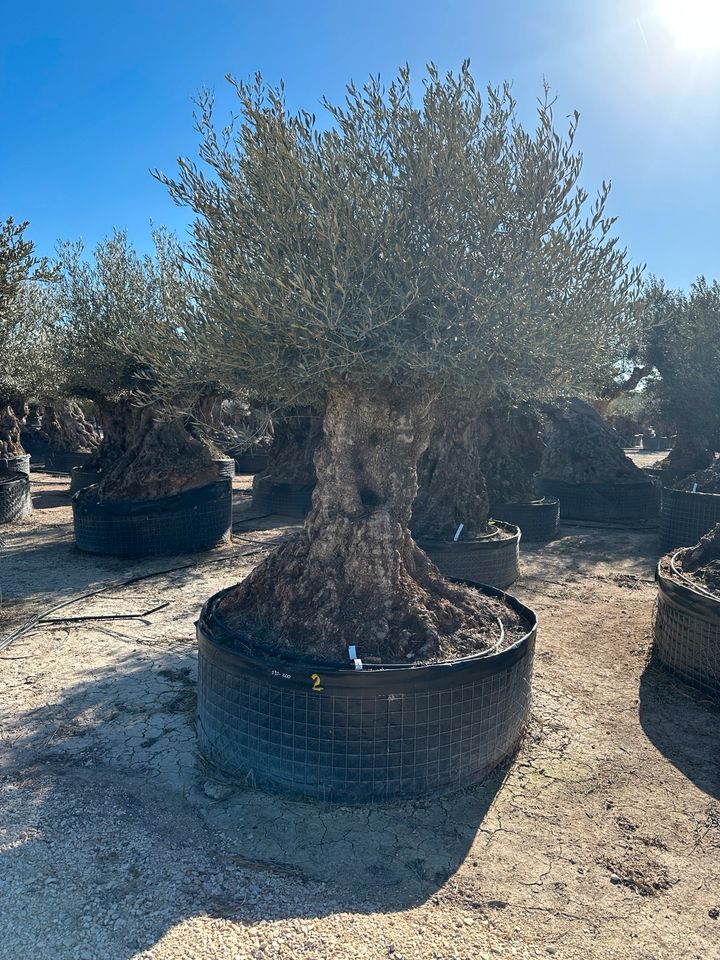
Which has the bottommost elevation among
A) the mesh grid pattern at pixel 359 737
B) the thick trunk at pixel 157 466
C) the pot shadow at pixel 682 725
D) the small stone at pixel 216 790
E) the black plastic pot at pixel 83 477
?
the small stone at pixel 216 790

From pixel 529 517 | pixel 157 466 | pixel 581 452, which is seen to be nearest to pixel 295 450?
pixel 157 466

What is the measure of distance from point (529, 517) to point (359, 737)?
910 cm

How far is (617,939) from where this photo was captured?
121 inches

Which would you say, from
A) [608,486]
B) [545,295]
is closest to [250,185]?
[545,295]

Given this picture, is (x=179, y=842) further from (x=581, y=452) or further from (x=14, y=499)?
(x=581, y=452)

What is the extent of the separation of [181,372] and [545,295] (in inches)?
133

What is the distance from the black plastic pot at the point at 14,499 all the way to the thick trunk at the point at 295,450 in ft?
17.2

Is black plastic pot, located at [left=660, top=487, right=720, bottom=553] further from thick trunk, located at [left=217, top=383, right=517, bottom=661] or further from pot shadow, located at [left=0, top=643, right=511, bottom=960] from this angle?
pot shadow, located at [left=0, top=643, right=511, bottom=960]

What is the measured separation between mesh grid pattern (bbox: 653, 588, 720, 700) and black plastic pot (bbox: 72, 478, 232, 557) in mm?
7729

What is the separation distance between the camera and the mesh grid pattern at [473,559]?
8992mm

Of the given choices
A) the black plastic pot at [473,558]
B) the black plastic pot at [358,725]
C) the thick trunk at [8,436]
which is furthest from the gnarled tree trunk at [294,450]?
the black plastic pot at [358,725]

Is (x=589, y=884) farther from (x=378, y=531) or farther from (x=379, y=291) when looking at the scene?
(x=379, y=291)

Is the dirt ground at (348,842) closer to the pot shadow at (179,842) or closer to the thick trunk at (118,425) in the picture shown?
the pot shadow at (179,842)

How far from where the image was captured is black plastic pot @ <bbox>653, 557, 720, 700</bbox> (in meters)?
5.67
